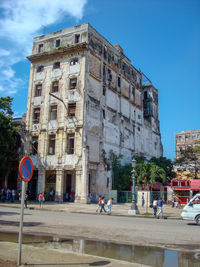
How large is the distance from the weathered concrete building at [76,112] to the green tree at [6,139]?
3.02 meters

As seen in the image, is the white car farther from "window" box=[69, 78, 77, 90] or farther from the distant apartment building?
the distant apartment building

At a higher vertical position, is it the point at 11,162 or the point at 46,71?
the point at 46,71

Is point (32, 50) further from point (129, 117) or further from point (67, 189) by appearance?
point (67, 189)

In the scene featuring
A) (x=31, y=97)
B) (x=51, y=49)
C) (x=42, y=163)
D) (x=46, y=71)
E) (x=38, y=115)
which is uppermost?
(x=51, y=49)

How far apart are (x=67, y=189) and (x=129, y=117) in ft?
50.1

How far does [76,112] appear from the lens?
3338 cm

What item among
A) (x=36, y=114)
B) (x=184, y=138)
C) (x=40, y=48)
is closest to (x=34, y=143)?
(x=36, y=114)

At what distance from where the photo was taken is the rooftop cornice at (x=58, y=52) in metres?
35.1

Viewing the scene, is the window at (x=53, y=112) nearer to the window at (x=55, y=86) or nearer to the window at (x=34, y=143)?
the window at (x=55, y=86)

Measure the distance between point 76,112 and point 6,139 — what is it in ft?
29.9

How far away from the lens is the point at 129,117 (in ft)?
141

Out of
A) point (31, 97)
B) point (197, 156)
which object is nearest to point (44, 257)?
point (31, 97)

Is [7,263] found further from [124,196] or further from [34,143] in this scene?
[34,143]

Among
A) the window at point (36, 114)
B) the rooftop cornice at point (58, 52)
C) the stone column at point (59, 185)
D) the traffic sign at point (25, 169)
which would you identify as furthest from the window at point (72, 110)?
the traffic sign at point (25, 169)
